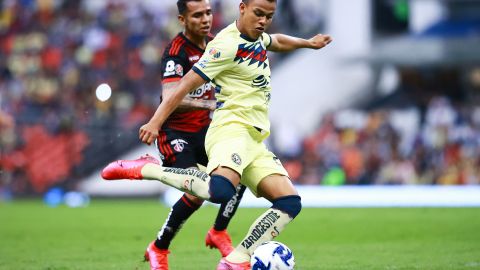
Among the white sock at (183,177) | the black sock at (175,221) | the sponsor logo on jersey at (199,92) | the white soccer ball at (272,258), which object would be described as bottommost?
the black sock at (175,221)

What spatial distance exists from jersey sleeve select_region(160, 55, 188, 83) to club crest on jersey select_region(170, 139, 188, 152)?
613mm

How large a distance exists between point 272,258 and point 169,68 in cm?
225

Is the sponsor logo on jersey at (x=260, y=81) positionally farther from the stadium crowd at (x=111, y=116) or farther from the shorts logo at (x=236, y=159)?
the stadium crowd at (x=111, y=116)

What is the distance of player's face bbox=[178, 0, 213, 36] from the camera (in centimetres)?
905

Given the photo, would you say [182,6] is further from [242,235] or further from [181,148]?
[242,235]

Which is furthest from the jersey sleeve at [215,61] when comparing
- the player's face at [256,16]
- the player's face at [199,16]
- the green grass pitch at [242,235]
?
the green grass pitch at [242,235]

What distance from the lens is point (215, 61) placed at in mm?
7973

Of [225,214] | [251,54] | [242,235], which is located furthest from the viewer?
[242,235]

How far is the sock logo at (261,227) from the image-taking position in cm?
798

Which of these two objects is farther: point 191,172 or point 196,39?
point 196,39

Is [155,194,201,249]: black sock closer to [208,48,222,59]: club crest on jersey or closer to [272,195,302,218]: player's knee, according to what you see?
[272,195,302,218]: player's knee

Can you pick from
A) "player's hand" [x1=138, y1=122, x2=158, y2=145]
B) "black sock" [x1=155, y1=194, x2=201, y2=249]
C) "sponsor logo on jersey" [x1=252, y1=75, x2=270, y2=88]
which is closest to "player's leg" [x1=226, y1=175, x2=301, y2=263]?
"sponsor logo on jersey" [x1=252, y1=75, x2=270, y2=88]

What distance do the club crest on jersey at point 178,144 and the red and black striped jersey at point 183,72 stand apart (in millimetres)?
148

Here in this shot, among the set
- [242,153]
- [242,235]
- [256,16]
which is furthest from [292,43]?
[242,235]
